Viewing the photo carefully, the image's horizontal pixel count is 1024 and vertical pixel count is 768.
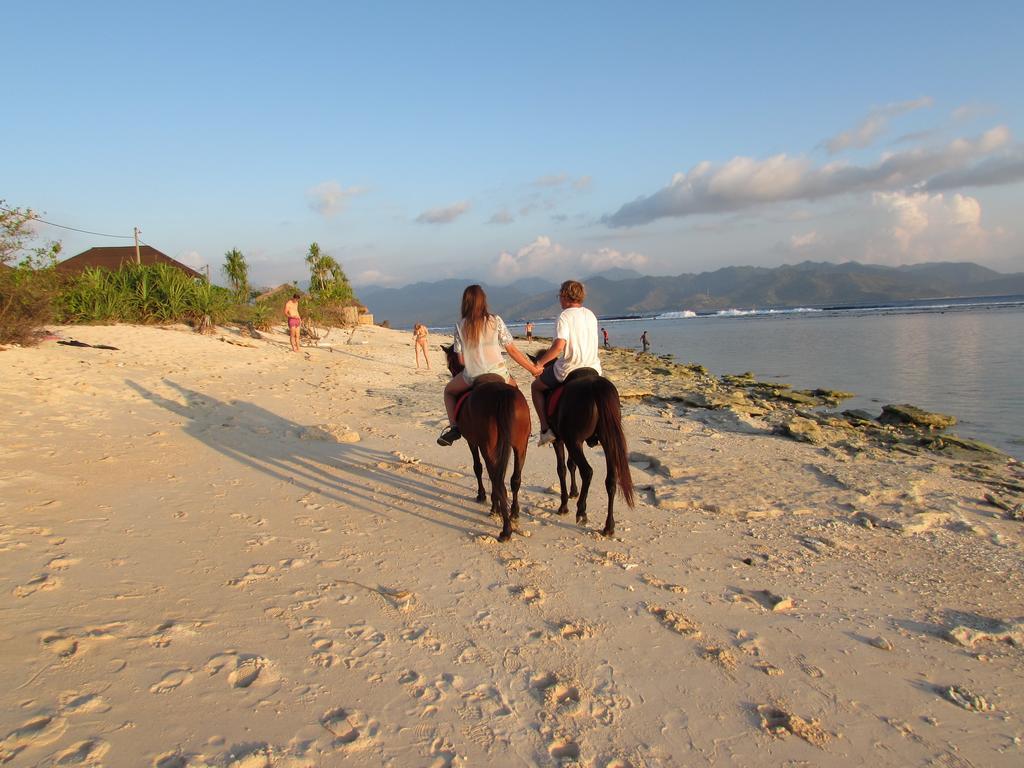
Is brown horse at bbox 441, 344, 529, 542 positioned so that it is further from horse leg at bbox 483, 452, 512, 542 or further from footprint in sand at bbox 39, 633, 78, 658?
footprint in sand at bbox 39, 633, 78, 658

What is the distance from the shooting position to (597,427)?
518 cm

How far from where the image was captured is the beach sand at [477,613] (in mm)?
2613

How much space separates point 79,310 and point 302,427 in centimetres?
1233

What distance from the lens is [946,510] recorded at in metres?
6.07

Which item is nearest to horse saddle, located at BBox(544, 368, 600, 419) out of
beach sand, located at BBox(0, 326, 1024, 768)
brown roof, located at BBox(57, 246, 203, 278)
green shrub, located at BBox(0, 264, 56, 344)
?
beach sand, located at BBox(0, 326, 1024, 768)

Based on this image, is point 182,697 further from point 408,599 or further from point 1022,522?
point 1022,522

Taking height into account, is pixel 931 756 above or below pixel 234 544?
below

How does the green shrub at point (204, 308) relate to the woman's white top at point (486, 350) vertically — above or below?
above

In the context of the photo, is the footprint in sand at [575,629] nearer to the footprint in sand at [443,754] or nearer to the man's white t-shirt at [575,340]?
the footprint in sand at [443,754]

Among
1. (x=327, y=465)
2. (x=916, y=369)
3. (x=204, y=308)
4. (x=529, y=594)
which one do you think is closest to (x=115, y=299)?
(x=204, y=308)

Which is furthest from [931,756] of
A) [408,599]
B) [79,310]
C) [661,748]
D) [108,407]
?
[79,310]

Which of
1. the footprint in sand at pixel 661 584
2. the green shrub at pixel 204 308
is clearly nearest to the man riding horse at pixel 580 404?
the footprint in sand at pixel 661 584

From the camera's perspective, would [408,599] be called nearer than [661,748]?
No

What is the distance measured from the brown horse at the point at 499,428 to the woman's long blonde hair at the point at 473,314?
0.44 metres
